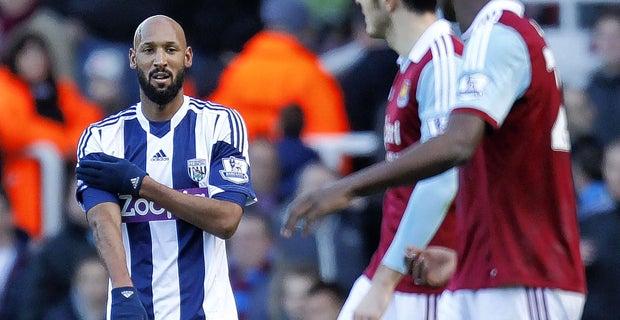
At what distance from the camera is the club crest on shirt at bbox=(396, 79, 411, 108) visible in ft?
22.1

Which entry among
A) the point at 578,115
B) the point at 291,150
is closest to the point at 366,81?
the point at 291,150

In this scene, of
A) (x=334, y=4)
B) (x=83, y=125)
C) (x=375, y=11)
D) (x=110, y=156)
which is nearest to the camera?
(x=110, y=156)

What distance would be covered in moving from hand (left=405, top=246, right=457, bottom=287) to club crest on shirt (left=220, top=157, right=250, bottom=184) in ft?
A: 2.79

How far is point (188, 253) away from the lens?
21.0 ft

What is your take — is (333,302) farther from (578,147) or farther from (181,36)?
(181,36)

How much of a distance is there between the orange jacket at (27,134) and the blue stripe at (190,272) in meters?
4.58

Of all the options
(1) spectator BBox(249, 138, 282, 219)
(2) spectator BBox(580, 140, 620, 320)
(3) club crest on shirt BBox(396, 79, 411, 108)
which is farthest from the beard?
(1) spectator BBox(249, 138, 282, 219)

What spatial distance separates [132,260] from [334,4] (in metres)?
6.32

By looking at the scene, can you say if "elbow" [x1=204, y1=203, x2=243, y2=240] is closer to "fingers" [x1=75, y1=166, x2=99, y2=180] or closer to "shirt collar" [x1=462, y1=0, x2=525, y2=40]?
"fingers" [x1=75, y1=166, x2=99, y2=180]

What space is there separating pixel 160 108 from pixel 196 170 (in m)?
0.29

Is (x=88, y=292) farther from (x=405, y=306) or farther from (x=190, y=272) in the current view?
(x=190, y=272)

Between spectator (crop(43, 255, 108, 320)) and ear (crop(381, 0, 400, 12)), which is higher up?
ear (crop(381, 0, 400, 12))

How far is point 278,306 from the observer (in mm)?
9578

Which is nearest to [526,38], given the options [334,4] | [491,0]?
[491,0]
